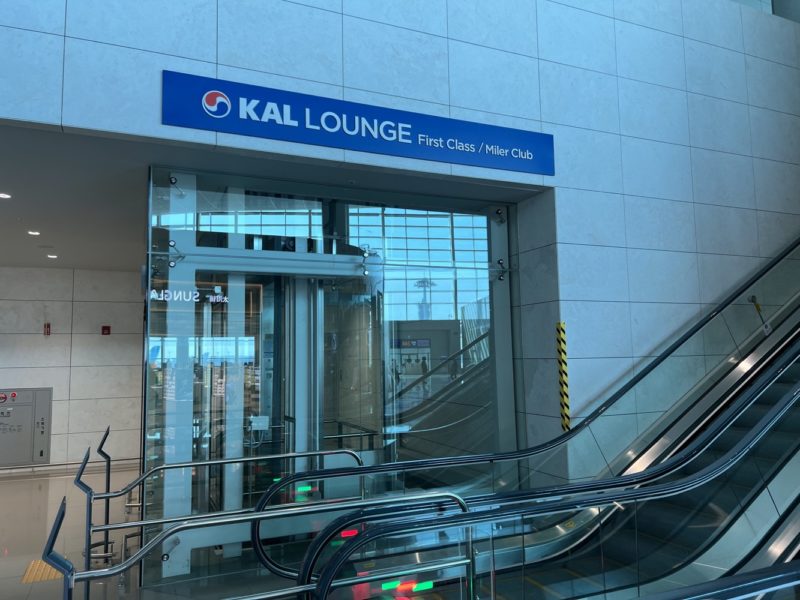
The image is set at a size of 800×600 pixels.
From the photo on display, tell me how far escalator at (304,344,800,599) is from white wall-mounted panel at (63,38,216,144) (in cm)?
333

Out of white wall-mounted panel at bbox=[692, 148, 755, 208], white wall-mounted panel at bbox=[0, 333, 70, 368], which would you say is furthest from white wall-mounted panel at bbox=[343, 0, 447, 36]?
white wall-mounted panel at bbox=[0, 333, 70, 368]

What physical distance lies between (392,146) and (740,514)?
4.03 meters

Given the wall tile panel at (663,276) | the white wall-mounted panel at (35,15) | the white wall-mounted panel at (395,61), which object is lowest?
the wall tile panel at (663,276)

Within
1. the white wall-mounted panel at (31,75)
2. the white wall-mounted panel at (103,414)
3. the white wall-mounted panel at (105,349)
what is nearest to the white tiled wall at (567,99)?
the white wall-mounted panel at (31,75)

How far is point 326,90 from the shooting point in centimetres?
520

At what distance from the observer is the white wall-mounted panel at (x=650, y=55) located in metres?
6.80

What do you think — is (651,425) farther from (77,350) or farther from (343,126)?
(77,350)

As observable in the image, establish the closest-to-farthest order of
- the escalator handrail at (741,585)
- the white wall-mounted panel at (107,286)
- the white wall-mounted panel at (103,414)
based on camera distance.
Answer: the escalator handrail at (741,585) < the white wall-mounted panel at (103,414) < the white wall-mounted panel at (107,286)

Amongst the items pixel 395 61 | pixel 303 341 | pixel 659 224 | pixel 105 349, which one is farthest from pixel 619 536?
pixel 105 349

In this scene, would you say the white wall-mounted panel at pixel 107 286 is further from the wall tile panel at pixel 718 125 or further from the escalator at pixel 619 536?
the wall tile panel at pixel 718 125

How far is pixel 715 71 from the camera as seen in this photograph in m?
7.39

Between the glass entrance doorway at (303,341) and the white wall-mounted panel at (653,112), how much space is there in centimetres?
196

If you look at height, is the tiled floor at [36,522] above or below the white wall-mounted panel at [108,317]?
below

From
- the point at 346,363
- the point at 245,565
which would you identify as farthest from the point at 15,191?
the point at 245,565
